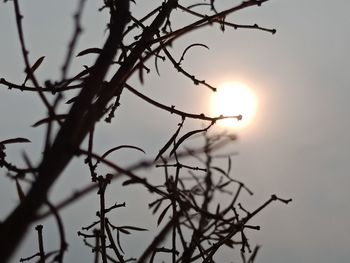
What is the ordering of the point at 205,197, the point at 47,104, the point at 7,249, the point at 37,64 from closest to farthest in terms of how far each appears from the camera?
the point at 7,249 < the point at 47,104 < the point at 37,64 < the point at 205,197

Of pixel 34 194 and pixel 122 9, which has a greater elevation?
pixel 122 9

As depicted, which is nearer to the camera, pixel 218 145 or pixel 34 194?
pixel 34 194

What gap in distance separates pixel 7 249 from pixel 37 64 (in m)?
1.30

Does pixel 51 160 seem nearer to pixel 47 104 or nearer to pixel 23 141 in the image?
pixel 47 104

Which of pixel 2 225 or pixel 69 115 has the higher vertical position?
pixel 69 115

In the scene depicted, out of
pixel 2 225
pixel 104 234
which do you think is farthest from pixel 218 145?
pixel 104 234

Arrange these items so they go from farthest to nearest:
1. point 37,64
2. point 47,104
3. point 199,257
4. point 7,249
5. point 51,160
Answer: point 199,257
point 37,64
point 47,104
point 51,160
point 7,249

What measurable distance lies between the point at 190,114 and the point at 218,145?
2.60 ft

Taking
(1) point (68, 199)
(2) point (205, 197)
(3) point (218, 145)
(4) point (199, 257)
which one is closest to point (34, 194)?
(1) point (68, 199)

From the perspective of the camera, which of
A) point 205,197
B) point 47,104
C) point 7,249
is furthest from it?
point 205,197

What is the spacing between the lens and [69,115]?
3.03ft

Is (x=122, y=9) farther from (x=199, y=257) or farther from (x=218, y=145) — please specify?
(x=199, y=257)

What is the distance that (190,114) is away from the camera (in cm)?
172

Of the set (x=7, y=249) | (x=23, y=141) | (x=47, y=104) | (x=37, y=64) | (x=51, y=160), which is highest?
(x=37, y=64)
